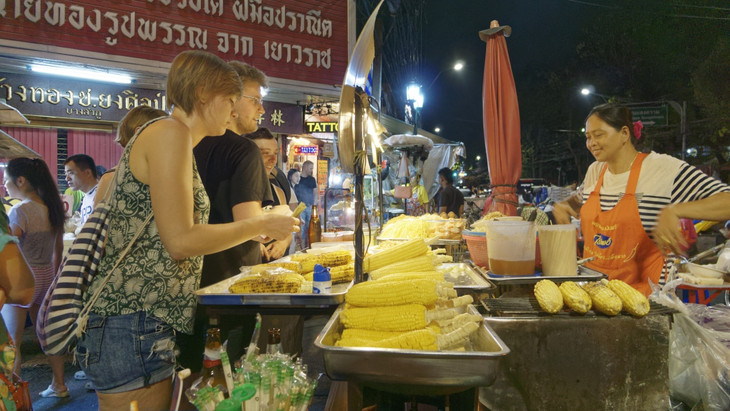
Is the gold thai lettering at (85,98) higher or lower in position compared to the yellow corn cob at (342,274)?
higher

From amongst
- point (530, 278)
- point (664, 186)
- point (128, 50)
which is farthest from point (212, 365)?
point (128, 50)

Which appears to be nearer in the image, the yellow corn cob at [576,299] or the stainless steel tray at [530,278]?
the yellow corn cob at [576,299]

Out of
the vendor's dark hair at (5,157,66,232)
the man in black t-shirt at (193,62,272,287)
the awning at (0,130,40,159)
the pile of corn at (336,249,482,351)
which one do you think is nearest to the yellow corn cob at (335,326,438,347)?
the pile of corn at (336,249,482,351)

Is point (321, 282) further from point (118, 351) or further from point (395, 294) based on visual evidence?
point (118, 351)

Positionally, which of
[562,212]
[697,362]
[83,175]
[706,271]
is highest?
[83,175]

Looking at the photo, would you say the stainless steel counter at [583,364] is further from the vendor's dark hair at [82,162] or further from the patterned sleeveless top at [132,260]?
the vendor's dark hair at [82,162]

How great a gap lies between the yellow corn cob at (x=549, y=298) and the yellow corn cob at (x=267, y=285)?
121cm

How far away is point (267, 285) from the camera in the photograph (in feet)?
6.79

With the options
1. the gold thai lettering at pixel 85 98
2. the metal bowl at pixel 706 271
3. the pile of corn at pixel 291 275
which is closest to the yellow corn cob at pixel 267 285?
the pile of corn at pixel 291 275

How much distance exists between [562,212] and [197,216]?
9.61 feet

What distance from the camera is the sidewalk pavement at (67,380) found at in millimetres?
4109

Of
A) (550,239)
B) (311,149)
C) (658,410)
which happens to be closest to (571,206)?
(550,239)

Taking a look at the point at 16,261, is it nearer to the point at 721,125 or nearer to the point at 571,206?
the point at 571,206

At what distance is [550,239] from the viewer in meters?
2.42
